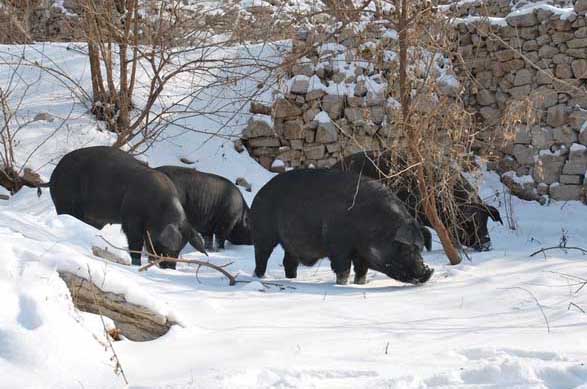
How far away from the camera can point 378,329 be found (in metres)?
4.84

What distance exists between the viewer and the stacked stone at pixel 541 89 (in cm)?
1165

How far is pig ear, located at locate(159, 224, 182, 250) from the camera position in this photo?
8258mm

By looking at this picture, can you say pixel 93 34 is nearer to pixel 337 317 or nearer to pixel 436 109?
pixel 436 109

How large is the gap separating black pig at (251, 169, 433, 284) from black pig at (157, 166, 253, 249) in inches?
107

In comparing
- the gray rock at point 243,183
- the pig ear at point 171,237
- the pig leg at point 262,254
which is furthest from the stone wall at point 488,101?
the pig leg at point 262,254

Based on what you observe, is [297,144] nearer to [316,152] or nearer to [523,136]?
[316,152]

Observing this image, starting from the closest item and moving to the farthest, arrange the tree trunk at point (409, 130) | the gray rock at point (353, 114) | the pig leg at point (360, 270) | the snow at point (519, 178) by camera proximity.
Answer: the pig leg at point (360, 270)
the tree trunk at point (409, 130)
the snow at point (519, 178)
the gray rock at point (353, 114)

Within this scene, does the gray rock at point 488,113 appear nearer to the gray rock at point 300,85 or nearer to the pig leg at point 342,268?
the gray rock at point 300,85

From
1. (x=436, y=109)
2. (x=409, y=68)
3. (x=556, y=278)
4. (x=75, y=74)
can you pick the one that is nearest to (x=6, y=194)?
(x=75, y=74)

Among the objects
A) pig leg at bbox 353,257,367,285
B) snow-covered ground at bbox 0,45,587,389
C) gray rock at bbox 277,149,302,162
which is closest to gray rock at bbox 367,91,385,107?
gray rock at bbox 277,149,302,162

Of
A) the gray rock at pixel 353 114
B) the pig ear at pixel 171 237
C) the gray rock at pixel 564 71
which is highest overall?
the gray rock at pixel 564 71

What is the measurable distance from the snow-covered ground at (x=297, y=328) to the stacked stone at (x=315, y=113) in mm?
5309

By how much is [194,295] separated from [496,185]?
760cm

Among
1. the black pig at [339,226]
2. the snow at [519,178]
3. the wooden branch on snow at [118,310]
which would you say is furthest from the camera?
the snow at [519,178]
